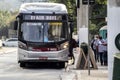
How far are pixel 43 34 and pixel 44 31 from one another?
0.55ft

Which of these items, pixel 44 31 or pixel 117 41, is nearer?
pixel 117 41

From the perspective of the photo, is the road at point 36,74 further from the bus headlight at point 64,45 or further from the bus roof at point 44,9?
the bus roof at point 44,9

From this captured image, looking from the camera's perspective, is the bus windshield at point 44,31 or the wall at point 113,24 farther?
the bus windshield at point 44,31

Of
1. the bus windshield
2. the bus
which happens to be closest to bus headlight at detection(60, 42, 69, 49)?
the bus

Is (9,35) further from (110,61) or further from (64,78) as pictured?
(110,61)

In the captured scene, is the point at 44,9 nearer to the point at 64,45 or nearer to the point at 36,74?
the point at 64,45

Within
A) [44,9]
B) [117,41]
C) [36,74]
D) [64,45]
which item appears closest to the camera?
[117,41]

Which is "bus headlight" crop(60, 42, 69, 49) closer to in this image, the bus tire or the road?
the road

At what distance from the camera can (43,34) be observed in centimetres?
2570

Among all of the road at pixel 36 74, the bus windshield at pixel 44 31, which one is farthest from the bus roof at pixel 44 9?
the road at pixel 36 74

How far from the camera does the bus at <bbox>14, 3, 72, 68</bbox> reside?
25.4 meters

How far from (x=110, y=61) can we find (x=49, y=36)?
43.5ft

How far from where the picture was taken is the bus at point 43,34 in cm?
2539

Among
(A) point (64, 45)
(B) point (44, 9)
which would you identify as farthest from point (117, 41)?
(B) point (44, 9)
